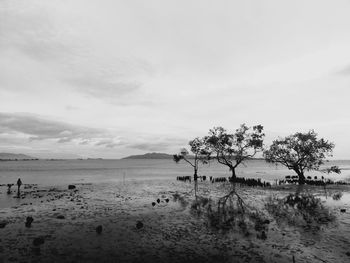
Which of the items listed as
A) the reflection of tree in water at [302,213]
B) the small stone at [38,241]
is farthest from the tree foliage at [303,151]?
the small stone at [38,241]

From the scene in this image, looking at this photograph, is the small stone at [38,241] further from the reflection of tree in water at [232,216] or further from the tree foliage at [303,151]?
the tree foliage at [303,151]

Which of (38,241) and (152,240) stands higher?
(38,241)

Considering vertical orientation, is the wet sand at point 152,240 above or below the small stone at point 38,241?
below

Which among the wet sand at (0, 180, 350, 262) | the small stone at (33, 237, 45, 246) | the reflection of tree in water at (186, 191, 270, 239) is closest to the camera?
the wet sand at (0, 180, 350, 262)

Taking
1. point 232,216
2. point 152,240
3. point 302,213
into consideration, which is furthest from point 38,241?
point 302,213

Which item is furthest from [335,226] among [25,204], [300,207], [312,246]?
[25,204]

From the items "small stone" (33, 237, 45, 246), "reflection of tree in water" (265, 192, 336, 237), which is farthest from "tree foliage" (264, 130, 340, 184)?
"small stone" (33, 237, 45, 246)

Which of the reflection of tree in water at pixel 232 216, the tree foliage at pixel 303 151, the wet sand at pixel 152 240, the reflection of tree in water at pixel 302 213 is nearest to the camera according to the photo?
the wet sand at pixel 152 240

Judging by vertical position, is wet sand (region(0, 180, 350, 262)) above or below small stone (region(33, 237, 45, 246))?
below

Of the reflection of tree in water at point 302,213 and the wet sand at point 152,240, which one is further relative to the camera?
the reflection of tree in water at point 302,213

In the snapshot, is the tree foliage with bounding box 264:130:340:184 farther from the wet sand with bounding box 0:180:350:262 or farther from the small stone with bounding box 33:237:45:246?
the small stone with bounding box 33:237:45:246

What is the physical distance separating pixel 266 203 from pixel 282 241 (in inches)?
609

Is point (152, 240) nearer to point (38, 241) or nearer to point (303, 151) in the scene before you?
point (38, 241)

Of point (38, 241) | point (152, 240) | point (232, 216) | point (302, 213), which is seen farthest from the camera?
point (302, 213)
